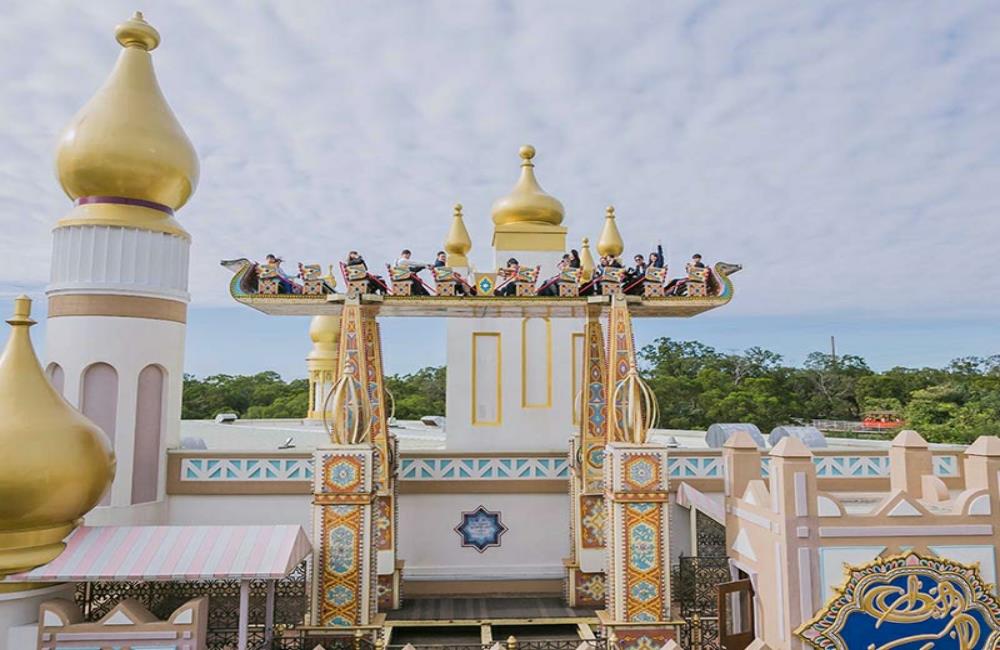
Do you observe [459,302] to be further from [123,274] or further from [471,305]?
[123,274]

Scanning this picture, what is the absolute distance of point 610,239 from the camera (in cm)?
1427

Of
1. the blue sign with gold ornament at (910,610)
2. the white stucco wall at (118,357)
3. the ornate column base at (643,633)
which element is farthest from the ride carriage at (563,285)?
the white stucco wall at (118,357)

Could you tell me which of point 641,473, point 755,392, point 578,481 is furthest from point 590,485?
point 755,392

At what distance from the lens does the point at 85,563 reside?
694 cm

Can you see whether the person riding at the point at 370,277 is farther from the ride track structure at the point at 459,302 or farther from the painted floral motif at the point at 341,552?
the painted floral motif at the point at 341,552

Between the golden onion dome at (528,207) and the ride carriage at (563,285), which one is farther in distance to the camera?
the golden onion dome at (528,207)

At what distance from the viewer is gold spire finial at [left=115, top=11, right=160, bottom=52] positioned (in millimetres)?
9289

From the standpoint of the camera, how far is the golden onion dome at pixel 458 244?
13752 mm

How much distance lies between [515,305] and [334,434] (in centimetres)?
286

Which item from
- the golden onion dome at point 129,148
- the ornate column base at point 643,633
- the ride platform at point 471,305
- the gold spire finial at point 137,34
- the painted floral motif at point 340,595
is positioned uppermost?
the gold spire finial at point 137,34

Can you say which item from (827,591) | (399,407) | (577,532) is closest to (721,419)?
(399,407)

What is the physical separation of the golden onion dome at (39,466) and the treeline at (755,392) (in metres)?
30.8

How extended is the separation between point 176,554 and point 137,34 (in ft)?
23.6

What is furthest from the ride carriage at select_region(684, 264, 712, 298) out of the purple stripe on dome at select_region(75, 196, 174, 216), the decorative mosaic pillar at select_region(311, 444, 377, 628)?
the purple stripe on dome at select_region(75, 196, 174, 216)
